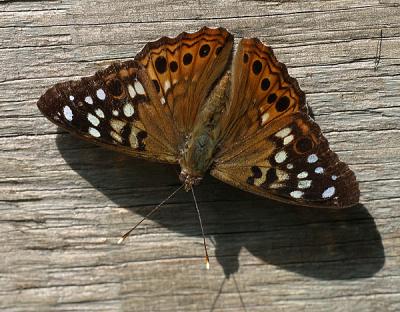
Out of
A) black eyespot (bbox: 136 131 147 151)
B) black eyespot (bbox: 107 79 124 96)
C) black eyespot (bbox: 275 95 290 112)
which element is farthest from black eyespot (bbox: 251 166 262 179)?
black eyespot (bbox: 107 79 124 96)

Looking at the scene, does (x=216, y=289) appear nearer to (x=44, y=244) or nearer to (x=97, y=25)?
(x=44, y=244)

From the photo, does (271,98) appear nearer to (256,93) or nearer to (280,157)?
(256,93)

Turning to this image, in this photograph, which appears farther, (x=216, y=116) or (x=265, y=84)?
(x=216, y=116)

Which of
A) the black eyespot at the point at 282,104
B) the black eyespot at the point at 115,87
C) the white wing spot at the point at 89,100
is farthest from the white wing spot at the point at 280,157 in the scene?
the white wing spot at the point at 89,100

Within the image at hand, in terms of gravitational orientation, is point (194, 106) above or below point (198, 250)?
above

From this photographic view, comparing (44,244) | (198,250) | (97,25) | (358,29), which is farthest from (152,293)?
(358,29)

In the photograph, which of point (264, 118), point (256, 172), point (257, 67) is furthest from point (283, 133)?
point (257, 67)

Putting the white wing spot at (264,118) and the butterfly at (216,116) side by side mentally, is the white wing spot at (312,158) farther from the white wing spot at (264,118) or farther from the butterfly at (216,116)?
the white wing spot at (264,118)
